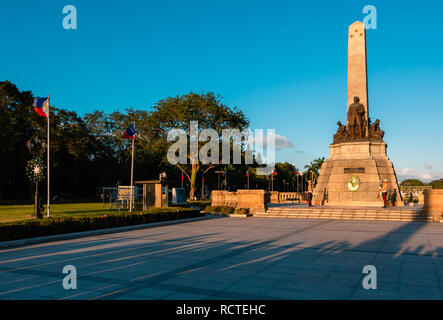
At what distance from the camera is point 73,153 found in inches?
2036

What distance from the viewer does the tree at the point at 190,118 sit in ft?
139

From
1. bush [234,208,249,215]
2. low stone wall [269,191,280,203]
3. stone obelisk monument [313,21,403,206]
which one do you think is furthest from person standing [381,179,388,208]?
low stone wall [269,191,280,203]

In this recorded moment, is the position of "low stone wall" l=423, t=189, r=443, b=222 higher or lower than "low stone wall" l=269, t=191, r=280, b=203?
higher

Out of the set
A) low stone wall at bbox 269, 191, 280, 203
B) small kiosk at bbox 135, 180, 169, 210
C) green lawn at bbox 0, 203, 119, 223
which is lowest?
low stone wall at bbox 269, 191, 280, 203

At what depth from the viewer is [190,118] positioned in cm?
4197

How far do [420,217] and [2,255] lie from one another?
70.4ft

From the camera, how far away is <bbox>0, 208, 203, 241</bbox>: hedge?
12.8 m

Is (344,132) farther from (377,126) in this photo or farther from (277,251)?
(277,251)

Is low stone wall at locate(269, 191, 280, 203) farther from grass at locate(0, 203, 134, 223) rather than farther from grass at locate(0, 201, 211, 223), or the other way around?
grass at locate(0, 203, 134, 223)

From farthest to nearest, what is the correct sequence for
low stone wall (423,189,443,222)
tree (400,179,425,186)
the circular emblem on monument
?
tree (400,179,425,186) → the circular emblem on monument → low stone wall (423,189,443,222)

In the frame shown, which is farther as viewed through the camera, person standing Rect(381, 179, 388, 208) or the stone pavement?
person standing Rect(381, 179, 388, 208)

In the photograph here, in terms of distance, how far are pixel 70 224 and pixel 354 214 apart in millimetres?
17246

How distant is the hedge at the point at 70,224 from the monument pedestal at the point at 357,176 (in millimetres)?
15271
